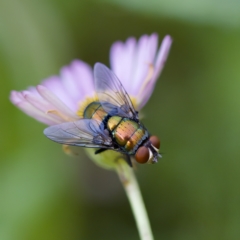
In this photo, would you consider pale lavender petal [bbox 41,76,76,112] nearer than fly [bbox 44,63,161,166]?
No

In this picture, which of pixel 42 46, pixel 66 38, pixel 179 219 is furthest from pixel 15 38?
pixel 179 219

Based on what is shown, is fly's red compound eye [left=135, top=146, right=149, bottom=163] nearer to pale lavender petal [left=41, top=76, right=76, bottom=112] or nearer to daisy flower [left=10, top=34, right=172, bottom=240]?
daisy flower [left=10, top=34, right=172, bottom=240]

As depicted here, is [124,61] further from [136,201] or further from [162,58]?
[136,201]

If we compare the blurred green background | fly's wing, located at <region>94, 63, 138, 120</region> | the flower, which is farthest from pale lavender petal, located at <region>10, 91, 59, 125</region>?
the blurred green background

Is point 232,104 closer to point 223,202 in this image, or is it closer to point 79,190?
point 223,202

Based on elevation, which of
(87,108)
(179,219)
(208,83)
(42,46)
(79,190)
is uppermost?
(42,46)
